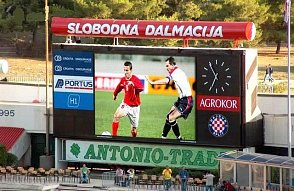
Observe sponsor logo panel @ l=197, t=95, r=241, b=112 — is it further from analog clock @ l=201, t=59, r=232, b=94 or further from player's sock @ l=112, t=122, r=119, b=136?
player's sock @ l=112, t=122, r=119, b=136

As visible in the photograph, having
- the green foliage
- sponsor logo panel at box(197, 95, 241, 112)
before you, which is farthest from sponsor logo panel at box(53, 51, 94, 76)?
the green foliage

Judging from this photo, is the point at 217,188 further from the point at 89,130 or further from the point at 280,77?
the point at 280,77

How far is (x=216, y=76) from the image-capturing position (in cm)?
5719

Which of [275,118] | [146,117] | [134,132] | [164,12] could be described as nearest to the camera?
[275,118]

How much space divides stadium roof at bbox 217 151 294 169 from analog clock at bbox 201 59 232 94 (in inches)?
121

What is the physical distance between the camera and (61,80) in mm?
60375

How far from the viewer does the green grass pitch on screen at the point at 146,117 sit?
58156mm

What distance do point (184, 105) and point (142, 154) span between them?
3.11m

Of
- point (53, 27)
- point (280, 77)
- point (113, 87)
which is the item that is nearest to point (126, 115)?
point (113, 87)

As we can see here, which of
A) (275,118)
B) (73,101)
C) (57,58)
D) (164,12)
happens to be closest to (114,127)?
(73,101)

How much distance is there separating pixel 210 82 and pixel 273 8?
130ft

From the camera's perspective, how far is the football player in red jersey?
59.0m

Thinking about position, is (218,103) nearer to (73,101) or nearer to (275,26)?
(73,101)

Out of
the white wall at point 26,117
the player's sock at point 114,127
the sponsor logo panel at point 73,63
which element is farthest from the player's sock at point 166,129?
the white wall at point 26,117
